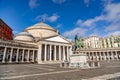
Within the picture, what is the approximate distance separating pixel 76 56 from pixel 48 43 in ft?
95.5

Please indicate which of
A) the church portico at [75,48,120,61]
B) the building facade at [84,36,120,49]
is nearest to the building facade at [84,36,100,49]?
the building facade at [84,36,120,49]

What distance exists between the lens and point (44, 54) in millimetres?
48344

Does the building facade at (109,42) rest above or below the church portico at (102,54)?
above

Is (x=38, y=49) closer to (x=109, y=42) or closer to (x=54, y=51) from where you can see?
(x=54, y=51)

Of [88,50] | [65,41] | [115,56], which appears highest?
[65,41]

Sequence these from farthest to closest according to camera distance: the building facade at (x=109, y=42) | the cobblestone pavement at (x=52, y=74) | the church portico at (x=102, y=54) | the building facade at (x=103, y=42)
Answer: the building facade at (x=109, y=42), the building facade at (x=103, y=42), the church portico at (x=102, y=54), the cobblestone pavement at (x=52, y=74)

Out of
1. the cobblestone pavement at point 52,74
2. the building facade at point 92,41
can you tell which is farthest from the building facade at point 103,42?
the cobblestone pavement at point 52,74

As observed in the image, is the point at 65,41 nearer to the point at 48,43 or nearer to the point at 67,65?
the point at 48,43

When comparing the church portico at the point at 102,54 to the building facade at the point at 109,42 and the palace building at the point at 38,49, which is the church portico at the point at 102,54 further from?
the building facade at the point at 109,42

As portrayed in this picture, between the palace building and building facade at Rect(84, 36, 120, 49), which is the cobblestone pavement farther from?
building facade at Rect(84, 36, 120, 49)

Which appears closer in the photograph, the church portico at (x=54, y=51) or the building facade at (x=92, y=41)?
the church portico at (x=54, y=51)

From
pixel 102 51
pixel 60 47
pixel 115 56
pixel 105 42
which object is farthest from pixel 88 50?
pixel 105 42

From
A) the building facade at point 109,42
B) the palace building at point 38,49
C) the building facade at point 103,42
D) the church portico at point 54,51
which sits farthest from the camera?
the building facade at point 109,42

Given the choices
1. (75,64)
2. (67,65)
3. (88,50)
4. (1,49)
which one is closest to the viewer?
(75,64)
